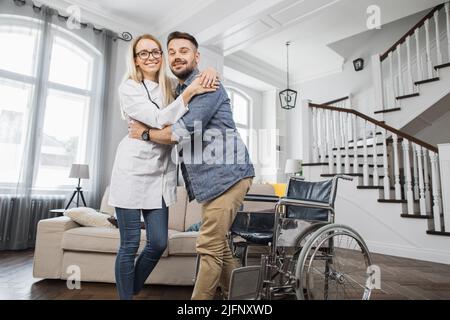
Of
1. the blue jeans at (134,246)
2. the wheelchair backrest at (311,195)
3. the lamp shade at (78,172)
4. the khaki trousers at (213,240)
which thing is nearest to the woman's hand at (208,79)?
the khaki trousers at (213,240)

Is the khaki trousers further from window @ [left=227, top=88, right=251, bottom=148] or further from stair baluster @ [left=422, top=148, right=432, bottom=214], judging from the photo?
window @ [left=227, top=88, right=251, bottom=148]

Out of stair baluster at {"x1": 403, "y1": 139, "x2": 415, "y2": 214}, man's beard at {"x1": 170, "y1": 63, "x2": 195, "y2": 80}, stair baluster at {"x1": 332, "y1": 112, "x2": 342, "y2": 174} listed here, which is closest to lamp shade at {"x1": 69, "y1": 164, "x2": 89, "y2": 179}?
man's beard at {"x1": 170, "y1": 63, "x2": 195, "y2": 80}

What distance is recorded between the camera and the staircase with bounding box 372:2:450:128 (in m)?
3.75

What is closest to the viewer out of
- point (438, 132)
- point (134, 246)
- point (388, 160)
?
point (134, 246)

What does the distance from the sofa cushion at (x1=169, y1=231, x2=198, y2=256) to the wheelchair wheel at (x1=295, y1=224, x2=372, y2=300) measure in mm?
798

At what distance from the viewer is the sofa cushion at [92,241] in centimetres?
201

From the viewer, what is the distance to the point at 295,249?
148 cm

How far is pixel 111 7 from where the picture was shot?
388 cm

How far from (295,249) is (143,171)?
873mm

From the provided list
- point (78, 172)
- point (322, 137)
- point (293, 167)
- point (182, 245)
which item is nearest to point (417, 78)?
point (322, 137)

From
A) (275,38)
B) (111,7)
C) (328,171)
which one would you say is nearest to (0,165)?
(111,7)

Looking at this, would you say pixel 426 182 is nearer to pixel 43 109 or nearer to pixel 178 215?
pixel 178 215
